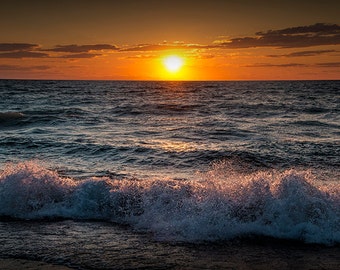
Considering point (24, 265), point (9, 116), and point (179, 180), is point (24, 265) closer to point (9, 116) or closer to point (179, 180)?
point (179, 180)

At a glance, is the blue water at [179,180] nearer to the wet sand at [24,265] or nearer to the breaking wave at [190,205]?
the breaking wave at [190,205]

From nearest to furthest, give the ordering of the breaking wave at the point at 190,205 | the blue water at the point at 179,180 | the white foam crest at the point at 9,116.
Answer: the breaking wave at the point at 190,205 → the blue water at the point at 179,180 → the white foam crest at the point at 9,116

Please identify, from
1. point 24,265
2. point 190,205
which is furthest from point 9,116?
point 24,265

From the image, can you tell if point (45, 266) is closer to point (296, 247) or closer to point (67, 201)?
point (67, 201)

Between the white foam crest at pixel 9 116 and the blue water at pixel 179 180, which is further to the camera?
the white foam crest at pixel 9 116

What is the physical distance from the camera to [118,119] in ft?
92.4

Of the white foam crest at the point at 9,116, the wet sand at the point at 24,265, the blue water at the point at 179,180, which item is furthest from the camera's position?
the white foam crest at the point at 9,116

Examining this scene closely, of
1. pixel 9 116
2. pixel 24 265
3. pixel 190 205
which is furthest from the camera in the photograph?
pixel 9 116

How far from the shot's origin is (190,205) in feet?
26.7

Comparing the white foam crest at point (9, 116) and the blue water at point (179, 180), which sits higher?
the white foam crest at point (9, 116)

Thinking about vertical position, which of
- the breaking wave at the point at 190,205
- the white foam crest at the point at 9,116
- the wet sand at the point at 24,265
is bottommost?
the wet sand at the point at 24,265

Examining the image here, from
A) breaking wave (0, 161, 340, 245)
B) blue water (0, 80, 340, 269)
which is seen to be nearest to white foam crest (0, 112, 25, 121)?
blue water (0, 80, 340, 269)

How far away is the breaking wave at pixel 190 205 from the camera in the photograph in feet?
24.1

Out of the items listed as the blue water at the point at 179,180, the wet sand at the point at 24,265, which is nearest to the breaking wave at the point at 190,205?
the blue water at the point at 179,180
